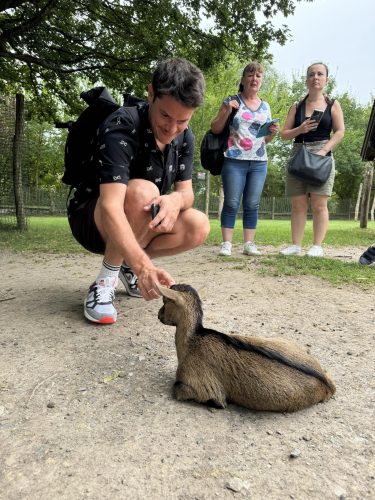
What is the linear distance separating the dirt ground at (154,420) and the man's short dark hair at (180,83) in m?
1.42

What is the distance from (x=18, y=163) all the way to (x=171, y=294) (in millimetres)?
8280

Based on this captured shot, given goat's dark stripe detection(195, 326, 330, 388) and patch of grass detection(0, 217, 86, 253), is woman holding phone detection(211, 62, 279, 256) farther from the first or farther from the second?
goat's dark stripe detection(195, 326, 330, 388)

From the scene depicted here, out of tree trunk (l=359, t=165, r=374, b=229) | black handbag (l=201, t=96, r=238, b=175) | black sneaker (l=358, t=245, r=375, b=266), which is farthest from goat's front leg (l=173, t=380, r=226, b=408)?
tree trunk (l=359, t=165, r=374, b=229)

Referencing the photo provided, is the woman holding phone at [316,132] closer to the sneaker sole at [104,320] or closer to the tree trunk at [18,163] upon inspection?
the sneaker sole at [104,320]

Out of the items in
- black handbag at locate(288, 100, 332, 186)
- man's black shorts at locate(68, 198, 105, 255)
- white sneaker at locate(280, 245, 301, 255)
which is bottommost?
white sneaker at locate(280, 245, 301, 255)

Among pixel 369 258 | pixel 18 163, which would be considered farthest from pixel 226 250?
pixel 18 163

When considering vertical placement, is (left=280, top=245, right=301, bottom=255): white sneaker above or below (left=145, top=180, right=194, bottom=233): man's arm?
below

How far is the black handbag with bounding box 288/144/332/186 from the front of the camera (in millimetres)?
5465

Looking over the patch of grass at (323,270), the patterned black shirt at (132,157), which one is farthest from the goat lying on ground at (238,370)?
the patch of grass at (323,270)

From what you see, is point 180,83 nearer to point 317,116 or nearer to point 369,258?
point 317,116

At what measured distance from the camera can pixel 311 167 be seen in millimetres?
5461

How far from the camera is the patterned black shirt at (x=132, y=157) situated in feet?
8.43

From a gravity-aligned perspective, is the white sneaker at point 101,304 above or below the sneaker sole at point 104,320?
above

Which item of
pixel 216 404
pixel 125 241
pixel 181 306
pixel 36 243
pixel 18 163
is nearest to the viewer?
pixel 216 404
